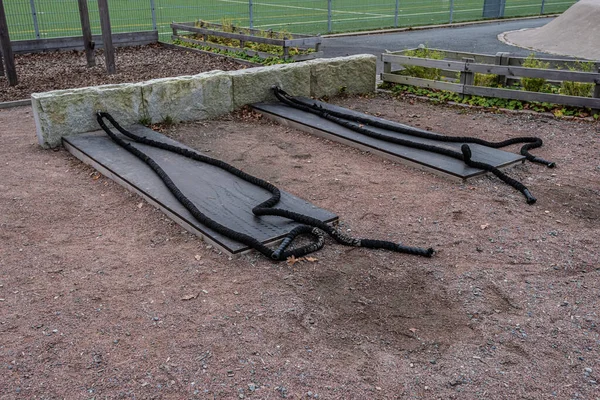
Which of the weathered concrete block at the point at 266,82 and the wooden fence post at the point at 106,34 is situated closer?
the weathered concrete block at the point at 266,82

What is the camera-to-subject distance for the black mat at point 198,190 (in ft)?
15.3

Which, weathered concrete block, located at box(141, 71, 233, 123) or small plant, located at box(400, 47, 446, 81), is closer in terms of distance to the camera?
weathered concrete block, located at box(141, 71, 233, 123)

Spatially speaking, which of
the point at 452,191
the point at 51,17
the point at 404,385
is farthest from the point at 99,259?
the point at 51,17

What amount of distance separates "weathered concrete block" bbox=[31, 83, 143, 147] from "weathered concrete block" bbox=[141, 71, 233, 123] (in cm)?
23

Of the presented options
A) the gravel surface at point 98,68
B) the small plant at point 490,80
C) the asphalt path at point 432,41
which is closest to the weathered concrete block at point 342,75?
the small plant at point 490,80

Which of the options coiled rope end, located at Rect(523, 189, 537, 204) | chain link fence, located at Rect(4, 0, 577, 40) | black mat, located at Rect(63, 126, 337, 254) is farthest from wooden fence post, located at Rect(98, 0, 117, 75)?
coiled rope end, located at Rect(523, 189, 537, 204)

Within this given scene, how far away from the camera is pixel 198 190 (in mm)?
5383

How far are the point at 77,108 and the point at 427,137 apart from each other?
4244 mm

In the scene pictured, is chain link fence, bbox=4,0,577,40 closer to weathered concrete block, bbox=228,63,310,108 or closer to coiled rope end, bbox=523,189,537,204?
weathered concrete block, bbox=228,63,310,108

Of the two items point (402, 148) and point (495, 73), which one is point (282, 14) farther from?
point (402, 148)

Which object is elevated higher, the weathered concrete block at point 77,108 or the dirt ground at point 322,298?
the weathered concrete block at point 77,108

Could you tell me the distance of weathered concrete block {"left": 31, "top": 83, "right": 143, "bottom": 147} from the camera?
6879 mm

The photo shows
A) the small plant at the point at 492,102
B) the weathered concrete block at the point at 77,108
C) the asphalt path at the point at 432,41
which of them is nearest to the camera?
the weathered concrete block at the point at 77,108

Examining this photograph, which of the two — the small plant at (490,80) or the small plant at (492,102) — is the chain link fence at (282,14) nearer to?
the small plant at (492,102)
